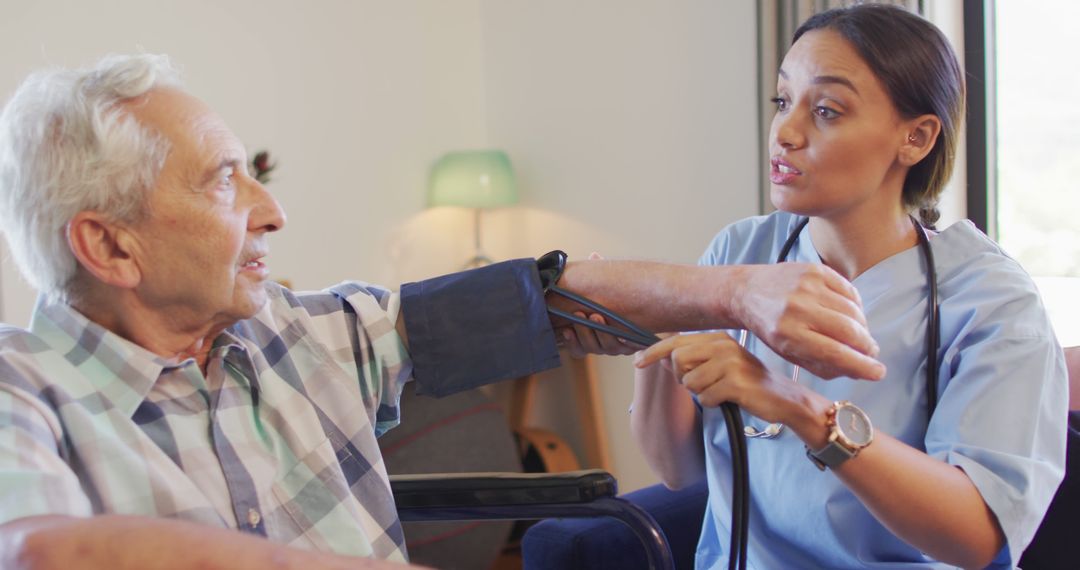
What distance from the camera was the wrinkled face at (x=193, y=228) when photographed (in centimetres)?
106

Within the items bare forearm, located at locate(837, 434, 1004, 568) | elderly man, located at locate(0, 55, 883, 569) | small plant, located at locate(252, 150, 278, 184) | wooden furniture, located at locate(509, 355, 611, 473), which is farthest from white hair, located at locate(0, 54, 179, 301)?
wooden furniture, located at locate(509, 355, 611, 473)

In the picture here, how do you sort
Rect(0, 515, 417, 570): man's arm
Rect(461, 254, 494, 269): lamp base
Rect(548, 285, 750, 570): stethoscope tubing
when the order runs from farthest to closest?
Rect(461, 254, 494, 269): lamp base
Rect(548, 285, 750, 570): stethoscope tubing
Rect(0, 515, 417, 570): man's arm

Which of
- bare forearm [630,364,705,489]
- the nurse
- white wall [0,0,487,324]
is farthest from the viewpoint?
white wall [0,0,487,324]

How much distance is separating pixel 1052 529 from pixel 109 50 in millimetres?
2679

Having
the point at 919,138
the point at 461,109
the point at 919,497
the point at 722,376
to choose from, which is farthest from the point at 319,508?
the point at 461,109

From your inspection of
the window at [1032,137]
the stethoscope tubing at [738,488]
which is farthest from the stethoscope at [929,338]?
the window at [1032,137]

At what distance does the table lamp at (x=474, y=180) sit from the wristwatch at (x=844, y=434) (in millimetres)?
2540

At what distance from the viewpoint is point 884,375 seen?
3.65ft

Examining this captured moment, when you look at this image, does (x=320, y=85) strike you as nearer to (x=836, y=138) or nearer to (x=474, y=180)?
(x=474, y=180)

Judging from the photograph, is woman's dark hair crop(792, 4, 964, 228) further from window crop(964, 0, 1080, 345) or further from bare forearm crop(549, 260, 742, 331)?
window crop(964, 0, 1080, 345)

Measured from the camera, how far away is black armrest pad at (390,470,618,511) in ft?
3.95

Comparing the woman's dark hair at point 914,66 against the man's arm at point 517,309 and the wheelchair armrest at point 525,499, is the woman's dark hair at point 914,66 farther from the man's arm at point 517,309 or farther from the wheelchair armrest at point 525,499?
the wheelchair armrest at point 525,499

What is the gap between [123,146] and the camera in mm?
1032

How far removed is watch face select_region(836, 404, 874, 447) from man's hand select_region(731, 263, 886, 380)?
0.29 ft
